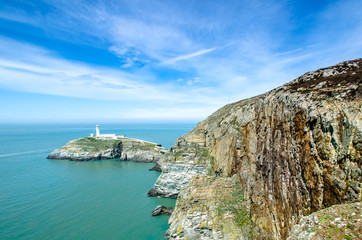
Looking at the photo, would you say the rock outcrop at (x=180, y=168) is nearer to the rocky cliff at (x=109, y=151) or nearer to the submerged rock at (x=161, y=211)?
the submerged rock at (x=161, y=211)

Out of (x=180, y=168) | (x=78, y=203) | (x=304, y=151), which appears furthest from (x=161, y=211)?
(x=304, y=151)

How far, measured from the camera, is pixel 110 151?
7388 cm

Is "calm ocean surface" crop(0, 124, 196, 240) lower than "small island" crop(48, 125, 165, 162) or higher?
lower

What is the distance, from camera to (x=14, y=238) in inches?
911

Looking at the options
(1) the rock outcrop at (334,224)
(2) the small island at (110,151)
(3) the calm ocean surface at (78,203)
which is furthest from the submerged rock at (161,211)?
(2) the small island at (110,151)

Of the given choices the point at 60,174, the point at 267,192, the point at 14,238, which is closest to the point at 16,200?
the point at 14,238

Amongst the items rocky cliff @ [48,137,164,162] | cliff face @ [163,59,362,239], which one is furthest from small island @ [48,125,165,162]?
cliff face @ [163,59,362,239]

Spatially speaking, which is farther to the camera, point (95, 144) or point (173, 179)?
point (95, 144)

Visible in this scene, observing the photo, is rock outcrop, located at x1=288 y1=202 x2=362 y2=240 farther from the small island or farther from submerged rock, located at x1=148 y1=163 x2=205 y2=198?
the small island

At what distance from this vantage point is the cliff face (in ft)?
26.9

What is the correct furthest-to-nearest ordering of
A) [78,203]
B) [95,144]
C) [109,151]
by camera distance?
1. [95,144]
2. [109,151]
3. [78,203]

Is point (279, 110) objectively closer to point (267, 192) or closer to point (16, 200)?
point (267, 192)

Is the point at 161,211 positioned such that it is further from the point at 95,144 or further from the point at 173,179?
the point at 95,144

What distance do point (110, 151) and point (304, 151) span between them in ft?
242
